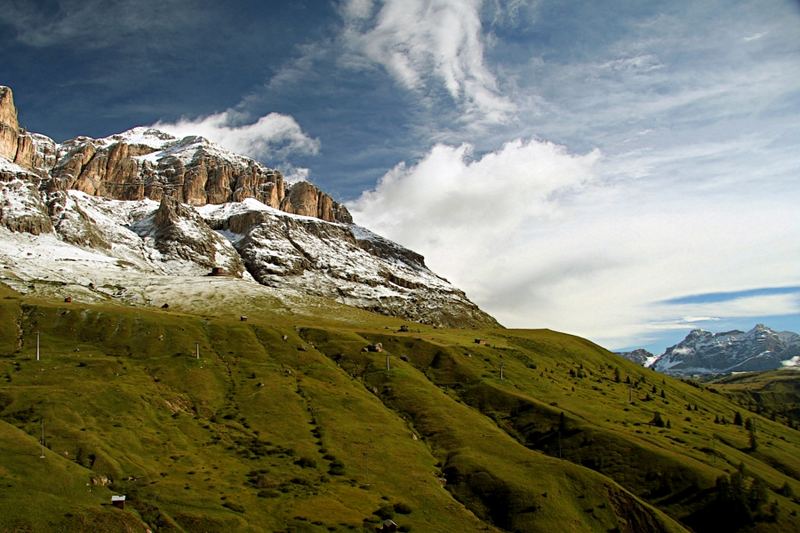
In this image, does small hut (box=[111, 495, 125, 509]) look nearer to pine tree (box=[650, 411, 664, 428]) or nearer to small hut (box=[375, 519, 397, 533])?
small hut (box=[375, 519, 397, 533])

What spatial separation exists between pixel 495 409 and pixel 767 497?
69.2m

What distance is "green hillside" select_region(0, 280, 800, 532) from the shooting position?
98062 mm

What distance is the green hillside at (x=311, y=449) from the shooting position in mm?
98062

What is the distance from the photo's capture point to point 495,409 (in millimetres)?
178000

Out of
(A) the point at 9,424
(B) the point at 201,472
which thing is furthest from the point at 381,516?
(A) the point at 9,424

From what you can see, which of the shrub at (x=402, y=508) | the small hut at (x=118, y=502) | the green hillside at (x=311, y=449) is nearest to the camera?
the small hut at (x=118, y=502)

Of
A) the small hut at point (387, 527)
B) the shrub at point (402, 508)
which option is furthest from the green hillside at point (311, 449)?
the small hut at point (387, 527)

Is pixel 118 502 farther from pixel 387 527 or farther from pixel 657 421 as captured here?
pixel 657 421

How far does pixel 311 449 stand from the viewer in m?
134

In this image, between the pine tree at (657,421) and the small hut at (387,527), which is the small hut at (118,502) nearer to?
the small hut at (387,527)

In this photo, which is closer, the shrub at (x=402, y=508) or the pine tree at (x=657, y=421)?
the shrub at (x=402, y=508)

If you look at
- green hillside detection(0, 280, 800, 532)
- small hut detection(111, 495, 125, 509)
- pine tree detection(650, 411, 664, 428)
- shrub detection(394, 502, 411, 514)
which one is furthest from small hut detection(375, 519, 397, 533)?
pine tree detection(650, 411, 664, 428)

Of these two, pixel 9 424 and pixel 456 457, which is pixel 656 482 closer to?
pixel 456 457

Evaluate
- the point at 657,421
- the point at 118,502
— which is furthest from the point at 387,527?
the point at 657,421
